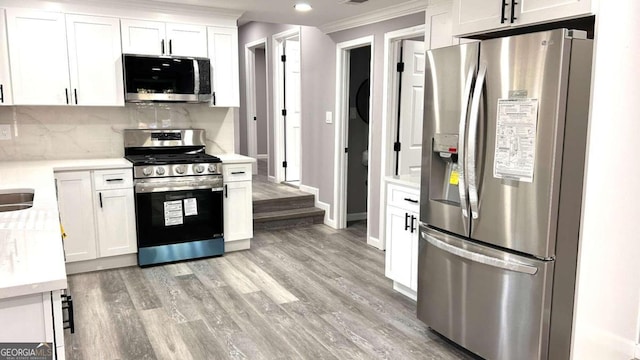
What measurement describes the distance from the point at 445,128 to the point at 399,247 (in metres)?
1.13

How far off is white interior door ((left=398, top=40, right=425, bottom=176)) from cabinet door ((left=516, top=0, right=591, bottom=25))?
7.25ft

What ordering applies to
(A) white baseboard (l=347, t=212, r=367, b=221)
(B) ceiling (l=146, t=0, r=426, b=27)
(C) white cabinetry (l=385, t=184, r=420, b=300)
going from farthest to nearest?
(A) white baseboard (l=347, t=212, r=367, b=221), (B) ceiling (l=146, t=0, r=426, b=27), (C) white cabinetry (l=385, t=184, r=420, b=300)

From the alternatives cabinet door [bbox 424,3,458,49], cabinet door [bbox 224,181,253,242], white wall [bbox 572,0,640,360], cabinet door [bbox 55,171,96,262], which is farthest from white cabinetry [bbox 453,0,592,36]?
cabinet door [bbox 55,171,96,262]

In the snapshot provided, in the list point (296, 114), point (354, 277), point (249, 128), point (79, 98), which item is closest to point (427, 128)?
point (354, 277)

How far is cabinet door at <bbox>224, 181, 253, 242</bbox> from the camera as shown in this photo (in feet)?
14.6

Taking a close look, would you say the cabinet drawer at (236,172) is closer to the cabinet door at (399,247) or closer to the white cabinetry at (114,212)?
the white cabinetry at (114,212)

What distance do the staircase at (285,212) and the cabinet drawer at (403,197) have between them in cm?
217

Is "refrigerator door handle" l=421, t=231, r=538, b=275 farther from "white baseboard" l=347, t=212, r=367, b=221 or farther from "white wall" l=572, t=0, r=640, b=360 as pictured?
"white baseboard" l=347, t=212, r=367, b=221

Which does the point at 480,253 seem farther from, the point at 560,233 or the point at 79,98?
the point at 79,98

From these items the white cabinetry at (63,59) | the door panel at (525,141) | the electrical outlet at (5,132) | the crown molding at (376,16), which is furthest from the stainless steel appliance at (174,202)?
the door panel at (525,141)

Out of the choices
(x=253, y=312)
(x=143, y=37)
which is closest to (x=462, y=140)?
(x=253, y=312)

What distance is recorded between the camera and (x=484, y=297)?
8.05 feet

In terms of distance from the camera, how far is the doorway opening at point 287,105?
6406 millimetres

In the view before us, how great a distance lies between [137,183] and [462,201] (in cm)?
276
